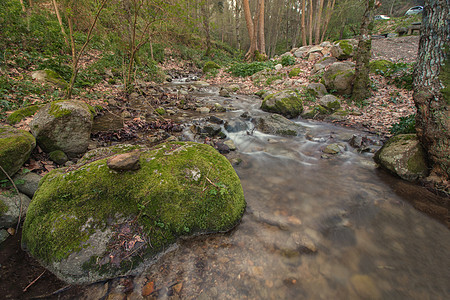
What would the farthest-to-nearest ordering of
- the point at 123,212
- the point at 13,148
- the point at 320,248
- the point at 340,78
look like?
the point at 340,78 → the point at 13,148 → the point at 320,248 → the point at 123,212

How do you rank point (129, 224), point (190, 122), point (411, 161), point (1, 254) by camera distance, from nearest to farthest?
1. point (1, 254)
2. point (129, 224)
3. point (411, 161)
4. point (190, 122)

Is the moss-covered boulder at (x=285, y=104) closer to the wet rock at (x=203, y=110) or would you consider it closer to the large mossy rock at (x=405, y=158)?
the wet rock at (x=203, y=110)

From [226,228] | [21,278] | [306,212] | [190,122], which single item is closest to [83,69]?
[190,122]

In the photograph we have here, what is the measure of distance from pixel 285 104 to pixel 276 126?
1.82 m

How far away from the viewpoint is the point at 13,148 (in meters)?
2.76

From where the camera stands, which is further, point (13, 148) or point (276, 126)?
point (276, 126)

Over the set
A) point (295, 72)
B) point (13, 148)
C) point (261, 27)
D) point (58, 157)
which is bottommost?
point (58, 157)

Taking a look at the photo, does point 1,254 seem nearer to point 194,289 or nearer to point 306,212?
point 194,289

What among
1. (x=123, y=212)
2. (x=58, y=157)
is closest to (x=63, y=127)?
(x=58, y=157)

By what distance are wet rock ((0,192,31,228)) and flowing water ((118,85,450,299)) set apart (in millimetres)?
1882

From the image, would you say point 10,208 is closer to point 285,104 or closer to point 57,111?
point 57,111

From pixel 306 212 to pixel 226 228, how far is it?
1444 millimetres

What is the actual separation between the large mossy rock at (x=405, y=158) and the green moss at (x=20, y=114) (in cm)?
786

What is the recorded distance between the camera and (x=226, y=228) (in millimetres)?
2605
